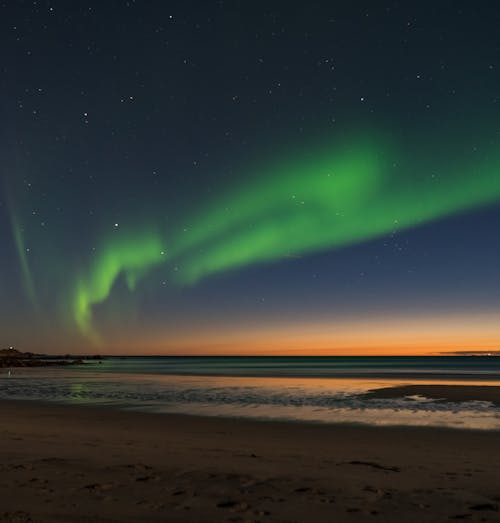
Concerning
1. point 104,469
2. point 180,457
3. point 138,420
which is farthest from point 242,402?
point 104,469

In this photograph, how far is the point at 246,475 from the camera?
394 inches

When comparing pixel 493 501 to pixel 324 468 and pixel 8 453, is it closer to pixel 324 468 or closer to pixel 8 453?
pixel 324 468

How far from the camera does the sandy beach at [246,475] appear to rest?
7.62 metres

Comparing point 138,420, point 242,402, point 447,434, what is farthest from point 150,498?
point 242,402

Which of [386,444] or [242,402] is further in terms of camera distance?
[242,402]

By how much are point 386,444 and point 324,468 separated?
15.1 ft

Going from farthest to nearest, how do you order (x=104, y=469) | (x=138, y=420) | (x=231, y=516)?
(x=138, y=420) → (x=104, y=469) → (x=231, y=516)

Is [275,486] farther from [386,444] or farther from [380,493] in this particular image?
[386,444]

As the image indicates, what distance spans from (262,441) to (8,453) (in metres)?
6.60

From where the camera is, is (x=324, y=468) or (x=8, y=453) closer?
(x=324, y=468)

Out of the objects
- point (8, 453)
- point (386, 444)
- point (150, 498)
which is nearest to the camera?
point (150, 498)

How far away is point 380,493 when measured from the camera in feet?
28.6

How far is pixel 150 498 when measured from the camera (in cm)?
826

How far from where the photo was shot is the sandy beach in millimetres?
7625
